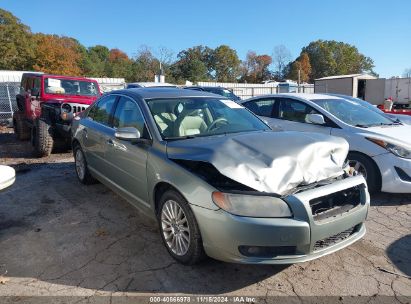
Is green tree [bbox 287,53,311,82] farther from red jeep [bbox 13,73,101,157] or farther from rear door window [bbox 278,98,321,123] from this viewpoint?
rear door window [bbox 278,98,321,123]

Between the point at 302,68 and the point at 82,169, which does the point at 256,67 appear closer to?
the point at 302,68

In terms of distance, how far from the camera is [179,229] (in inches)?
121

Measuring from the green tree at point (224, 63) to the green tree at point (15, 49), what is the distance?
41.6m

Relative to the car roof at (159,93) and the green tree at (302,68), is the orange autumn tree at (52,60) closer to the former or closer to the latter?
the car roof at (159,93)

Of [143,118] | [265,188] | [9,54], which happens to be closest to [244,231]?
[265,188]

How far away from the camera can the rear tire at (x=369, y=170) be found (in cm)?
471

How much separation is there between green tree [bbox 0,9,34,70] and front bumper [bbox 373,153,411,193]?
44.5m

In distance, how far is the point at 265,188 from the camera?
2.69m

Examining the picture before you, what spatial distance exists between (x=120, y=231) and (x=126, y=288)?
1145 millimetres

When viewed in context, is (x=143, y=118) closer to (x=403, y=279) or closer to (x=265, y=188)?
(x=265, y=188)

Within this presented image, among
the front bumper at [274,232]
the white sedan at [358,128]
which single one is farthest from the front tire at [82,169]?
the front bumper at [274,232]

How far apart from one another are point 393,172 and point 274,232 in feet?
9.25

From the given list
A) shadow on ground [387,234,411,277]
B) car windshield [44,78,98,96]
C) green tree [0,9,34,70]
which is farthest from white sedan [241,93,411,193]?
green tree [0,9,34,70]

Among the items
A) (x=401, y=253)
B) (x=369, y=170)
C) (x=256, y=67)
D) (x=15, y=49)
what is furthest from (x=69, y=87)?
(x=256, y=67)
